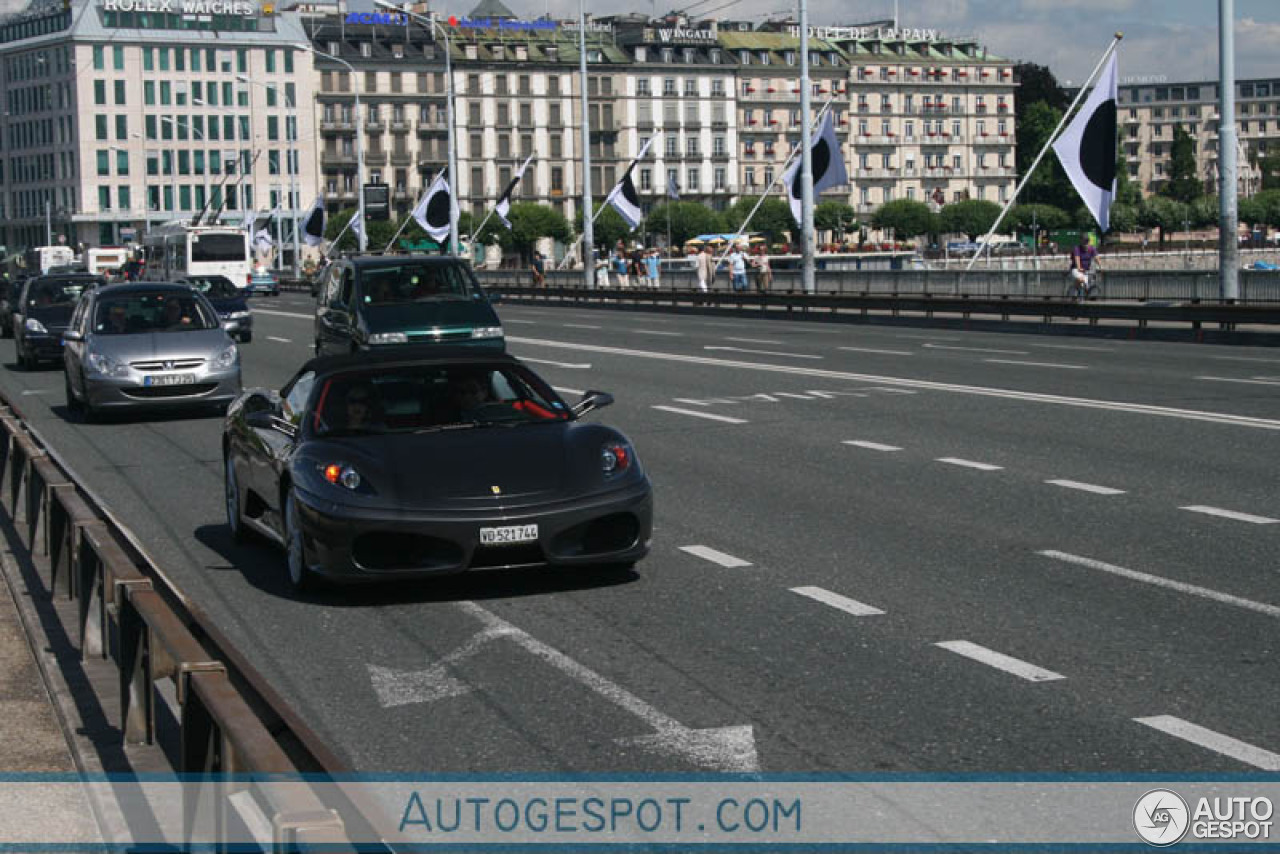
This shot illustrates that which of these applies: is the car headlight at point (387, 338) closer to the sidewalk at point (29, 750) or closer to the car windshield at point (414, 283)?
the car windshield at point (414, 283)

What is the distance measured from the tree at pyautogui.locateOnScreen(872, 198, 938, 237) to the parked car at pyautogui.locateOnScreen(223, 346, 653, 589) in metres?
145

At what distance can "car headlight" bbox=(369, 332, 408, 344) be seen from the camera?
82.5ft

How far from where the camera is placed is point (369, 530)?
9.37 m

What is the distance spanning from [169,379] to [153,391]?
0.21m

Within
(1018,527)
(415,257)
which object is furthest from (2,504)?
(415,257)

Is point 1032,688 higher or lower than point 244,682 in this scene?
lower

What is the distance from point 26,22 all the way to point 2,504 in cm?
15877

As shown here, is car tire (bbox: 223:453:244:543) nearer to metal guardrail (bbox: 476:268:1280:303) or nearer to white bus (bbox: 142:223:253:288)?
metal guardrail (bbox: 476:268:1280:303)

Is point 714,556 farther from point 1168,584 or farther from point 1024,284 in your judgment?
point 1024,284

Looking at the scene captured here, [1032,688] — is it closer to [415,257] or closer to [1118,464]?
[1118,464]

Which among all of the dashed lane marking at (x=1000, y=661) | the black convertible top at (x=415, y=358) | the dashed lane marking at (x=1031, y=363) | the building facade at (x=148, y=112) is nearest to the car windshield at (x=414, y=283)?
the dashed lane marking at (x=1031, y=363)

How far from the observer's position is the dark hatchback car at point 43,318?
1230 inches

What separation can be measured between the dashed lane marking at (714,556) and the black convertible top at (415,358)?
145cm

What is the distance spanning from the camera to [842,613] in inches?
355
